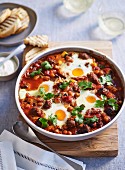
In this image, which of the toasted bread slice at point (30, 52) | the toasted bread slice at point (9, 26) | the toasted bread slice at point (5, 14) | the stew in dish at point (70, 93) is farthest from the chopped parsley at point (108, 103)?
the toasted bread slice at point (5, 14)

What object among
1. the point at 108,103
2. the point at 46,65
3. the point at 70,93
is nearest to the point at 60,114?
the point at 70,93

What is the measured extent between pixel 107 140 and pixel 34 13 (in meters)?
1.11

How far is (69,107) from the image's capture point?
199 centimetres

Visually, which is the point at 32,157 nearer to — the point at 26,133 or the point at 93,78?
the point at 26,133

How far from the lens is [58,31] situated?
8.50 feet

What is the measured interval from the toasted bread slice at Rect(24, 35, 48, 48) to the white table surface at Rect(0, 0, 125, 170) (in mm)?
146

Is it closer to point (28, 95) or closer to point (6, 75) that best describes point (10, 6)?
point (6, 75)

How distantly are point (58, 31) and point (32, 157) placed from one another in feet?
3.29

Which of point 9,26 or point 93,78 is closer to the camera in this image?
point 93,78

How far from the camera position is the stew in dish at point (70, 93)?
6.31ft

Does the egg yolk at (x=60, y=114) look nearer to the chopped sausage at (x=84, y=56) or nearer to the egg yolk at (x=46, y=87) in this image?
the egg yolk at (x=46, y=87)

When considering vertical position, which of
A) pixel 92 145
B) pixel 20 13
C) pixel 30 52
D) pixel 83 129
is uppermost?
pixel 20 13

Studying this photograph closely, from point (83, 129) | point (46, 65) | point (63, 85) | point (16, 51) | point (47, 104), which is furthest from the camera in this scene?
point (16, 51)

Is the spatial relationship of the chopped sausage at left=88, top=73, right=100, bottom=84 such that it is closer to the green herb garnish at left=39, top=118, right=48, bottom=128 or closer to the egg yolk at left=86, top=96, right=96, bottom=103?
the egg yolk at left=86, top=96, right=96, bottom=103
